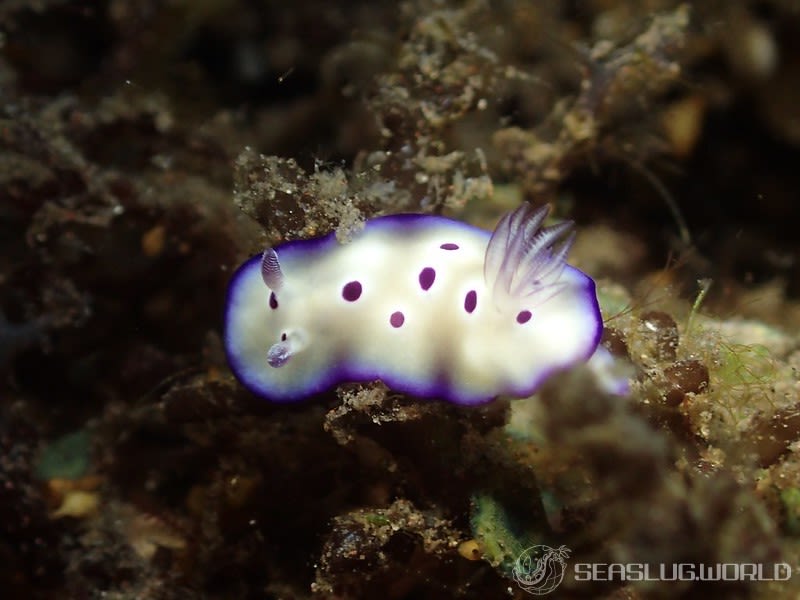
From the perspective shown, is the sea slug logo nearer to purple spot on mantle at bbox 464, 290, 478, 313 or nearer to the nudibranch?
the nudibranch

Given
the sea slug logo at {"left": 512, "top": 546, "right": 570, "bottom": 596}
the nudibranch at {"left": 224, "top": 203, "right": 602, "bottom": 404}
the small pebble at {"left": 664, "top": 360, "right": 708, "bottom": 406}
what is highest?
the nudibranch at {"left": 224, "top": 203, "right": 602, "bottom": 404}

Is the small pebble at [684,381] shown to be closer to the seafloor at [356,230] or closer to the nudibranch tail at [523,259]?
the seafloor at [356,230]

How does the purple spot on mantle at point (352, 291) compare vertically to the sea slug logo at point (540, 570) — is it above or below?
above

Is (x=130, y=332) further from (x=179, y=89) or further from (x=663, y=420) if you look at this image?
(x=663, y=420)

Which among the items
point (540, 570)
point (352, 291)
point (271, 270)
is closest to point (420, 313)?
point (352, 291)

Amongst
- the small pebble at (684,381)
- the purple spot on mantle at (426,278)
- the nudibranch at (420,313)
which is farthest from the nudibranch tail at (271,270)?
the small pebble at (684,381)

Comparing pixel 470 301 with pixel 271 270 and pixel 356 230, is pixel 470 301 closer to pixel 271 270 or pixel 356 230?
pixel 356 230

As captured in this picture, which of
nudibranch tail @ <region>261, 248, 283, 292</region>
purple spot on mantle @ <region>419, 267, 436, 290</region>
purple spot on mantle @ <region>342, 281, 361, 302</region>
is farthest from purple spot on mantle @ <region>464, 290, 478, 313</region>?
nudibranch tail @ <region>261, 248, 283, 292</region>

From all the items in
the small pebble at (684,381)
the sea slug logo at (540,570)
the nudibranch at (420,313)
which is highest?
the nudibranch at (420,313)
